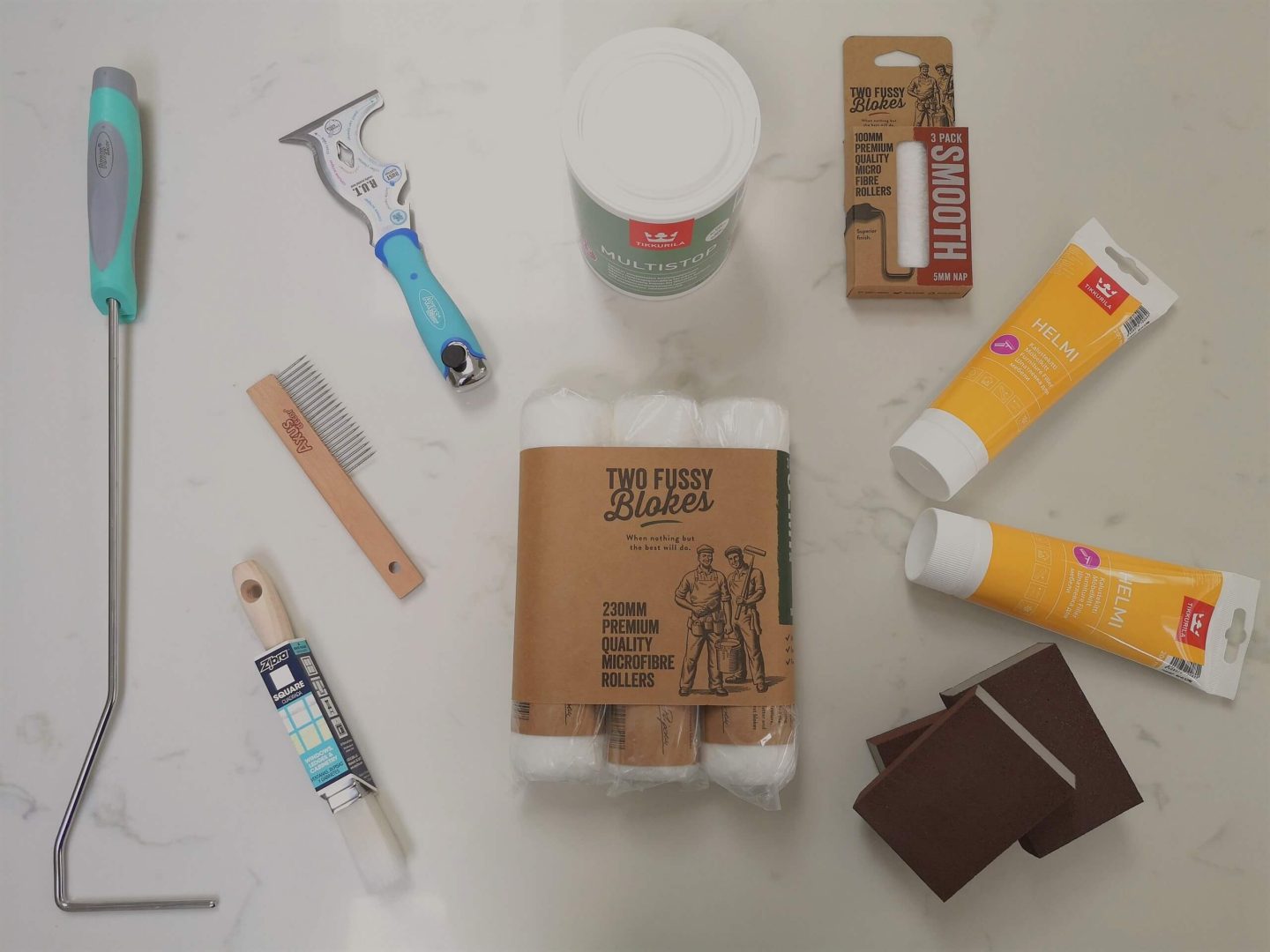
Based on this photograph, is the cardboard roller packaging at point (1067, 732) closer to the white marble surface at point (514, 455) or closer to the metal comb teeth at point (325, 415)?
the white marble surface at point (514, 455)

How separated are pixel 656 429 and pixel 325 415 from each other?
1.12 feet

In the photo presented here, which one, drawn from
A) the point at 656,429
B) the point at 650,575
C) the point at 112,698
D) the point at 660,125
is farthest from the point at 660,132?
the point at 112,698

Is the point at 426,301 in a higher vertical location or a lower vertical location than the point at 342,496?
higher

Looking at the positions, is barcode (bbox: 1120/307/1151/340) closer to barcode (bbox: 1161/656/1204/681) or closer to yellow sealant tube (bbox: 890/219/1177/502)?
yellow sealant tube (bbox: 890/219/1177/502)

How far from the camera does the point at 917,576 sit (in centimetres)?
74

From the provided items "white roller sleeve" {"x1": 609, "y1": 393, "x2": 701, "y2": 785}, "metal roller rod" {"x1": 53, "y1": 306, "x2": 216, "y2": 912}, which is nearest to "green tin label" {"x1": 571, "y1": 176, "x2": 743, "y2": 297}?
"white roller sleeve" {"x1": 609, "y1": 393, "x2": 701, "y2": 785}

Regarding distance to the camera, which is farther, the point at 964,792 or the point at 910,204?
the point at 910,204

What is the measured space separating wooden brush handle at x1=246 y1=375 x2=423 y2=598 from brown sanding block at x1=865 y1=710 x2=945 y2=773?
438 mm

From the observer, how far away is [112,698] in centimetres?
76

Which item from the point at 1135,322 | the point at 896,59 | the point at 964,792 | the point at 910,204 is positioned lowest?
the point at 964,792

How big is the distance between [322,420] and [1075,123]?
800mm

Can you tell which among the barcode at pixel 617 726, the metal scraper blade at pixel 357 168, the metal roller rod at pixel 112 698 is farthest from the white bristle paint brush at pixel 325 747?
the metal scraper blade at pixel 357 168

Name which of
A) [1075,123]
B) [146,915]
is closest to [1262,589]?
[1075,123]

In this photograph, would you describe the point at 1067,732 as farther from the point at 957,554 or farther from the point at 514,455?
the point at 514,455
